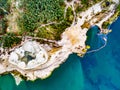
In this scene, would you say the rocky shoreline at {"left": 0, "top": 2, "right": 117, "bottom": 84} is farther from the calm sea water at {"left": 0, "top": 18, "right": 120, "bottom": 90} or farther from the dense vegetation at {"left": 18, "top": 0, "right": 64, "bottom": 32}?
the dense vegetation at {"left": 18, "top": 0, "right": 64, "bottom": 32}

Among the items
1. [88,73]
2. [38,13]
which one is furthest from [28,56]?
[88,73]

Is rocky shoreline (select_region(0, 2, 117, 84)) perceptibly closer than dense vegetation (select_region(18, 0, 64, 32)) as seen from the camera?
No

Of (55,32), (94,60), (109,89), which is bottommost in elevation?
(109,89)

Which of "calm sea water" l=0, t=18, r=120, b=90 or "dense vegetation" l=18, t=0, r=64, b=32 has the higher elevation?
"dense vegetation" l=18, t=0, r=64, b=32

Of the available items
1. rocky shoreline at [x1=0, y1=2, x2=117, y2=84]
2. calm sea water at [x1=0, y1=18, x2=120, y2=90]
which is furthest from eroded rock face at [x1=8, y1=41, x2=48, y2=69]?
calm sea water at [x1=0, y1=18, x2=120, y2=90]

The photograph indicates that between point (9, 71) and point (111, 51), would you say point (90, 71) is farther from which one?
point (9, 71)

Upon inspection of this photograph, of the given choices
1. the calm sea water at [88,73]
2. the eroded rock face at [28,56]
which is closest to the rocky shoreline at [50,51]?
the eroded rock face at [28,56]

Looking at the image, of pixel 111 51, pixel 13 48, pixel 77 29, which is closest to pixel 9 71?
pixel 13 48
